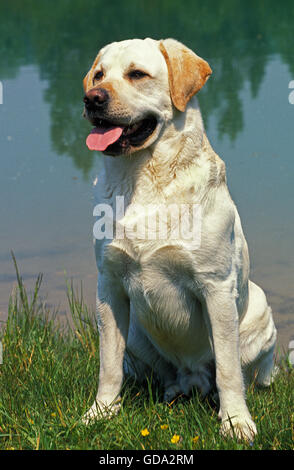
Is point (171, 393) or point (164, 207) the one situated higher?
point (164, 207)

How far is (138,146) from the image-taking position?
4.16m

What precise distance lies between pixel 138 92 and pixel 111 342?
1453 mm

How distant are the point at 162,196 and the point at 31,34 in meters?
22.9

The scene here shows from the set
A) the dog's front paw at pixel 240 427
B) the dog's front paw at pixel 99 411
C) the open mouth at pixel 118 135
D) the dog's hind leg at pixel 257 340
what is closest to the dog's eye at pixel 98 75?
the open mouth at pixel 118 135

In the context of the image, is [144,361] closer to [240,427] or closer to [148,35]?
[240,427]

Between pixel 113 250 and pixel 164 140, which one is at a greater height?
pixel 164 140

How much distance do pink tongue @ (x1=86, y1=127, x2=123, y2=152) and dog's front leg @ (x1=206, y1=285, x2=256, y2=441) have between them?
994 mm

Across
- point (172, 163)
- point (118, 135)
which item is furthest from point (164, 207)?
point (118, 135)

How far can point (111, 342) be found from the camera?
4.49 meters

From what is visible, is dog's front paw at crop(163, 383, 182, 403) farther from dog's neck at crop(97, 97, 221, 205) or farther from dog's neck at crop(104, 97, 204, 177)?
dog's neck at crop(104, 97, 204, 177)

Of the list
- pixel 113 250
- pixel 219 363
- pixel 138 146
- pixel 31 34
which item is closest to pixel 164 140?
pixel 138 146

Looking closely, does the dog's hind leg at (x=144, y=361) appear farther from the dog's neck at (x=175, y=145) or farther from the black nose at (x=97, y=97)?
the black nose at (x=97, y=97)

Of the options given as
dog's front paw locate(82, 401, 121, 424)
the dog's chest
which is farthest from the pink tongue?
dog's front paw locate(82, 401, 121, 424)
